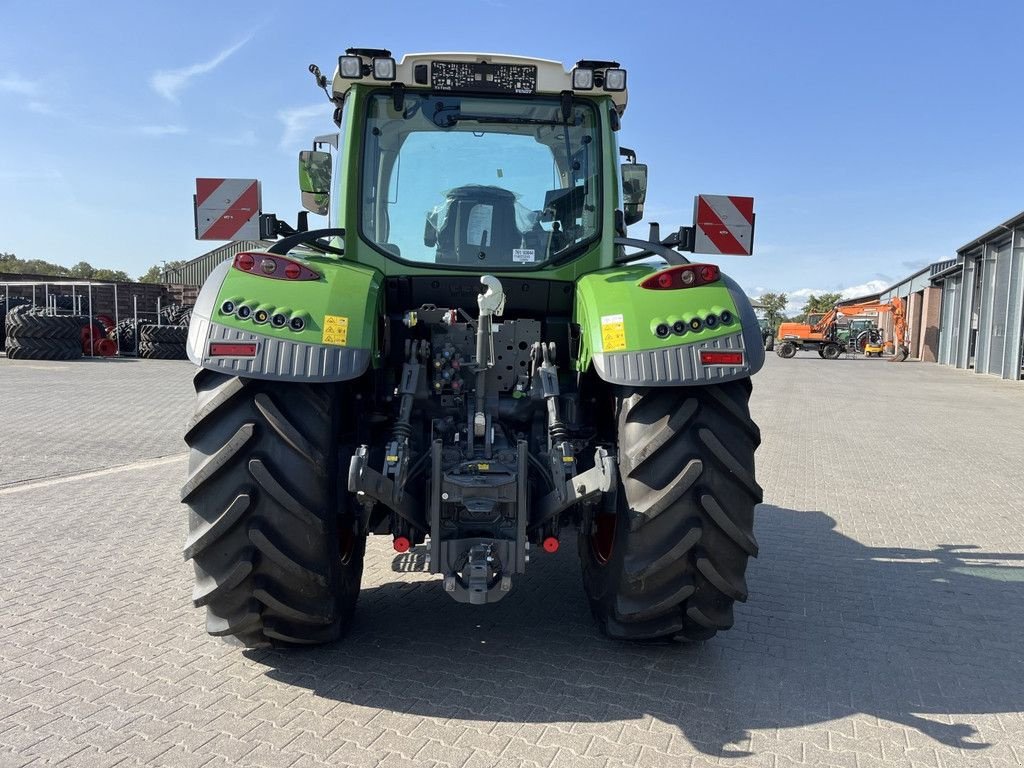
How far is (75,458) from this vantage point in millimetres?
8648

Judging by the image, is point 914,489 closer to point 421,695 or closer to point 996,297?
point 421,695

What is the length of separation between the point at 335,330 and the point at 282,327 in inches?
8.1

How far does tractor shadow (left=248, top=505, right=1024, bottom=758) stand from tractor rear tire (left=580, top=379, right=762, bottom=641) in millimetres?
335

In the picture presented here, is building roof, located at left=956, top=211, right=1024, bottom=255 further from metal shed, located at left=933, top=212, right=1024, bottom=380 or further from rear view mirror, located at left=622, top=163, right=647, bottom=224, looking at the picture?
rear view mirror, located at left=622, top=163, right=647, bottom=224

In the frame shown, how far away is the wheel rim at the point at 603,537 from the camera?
3.93m

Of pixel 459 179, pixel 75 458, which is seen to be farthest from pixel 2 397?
pixel 459 179

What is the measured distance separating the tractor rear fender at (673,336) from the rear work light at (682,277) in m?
0.02

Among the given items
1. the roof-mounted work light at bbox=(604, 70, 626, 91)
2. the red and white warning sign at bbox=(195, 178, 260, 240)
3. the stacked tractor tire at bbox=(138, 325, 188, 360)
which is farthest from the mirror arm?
the stacked tractor tire at bbox=(138, 325, 188, 360)

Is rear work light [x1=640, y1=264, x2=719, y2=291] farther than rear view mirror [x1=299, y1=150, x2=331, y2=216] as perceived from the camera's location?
No

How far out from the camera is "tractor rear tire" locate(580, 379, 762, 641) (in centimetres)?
334

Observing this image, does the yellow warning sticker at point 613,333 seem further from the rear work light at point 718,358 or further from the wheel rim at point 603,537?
the wheel rim at point 603,537

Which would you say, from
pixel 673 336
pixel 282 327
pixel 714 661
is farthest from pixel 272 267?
pixel 714 661

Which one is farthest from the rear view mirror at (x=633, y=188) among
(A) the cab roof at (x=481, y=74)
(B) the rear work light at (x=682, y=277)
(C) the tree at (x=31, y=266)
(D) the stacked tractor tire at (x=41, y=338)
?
(C) the tree at (x=31, y=266)

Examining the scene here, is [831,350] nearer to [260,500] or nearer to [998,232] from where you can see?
[998,232]
